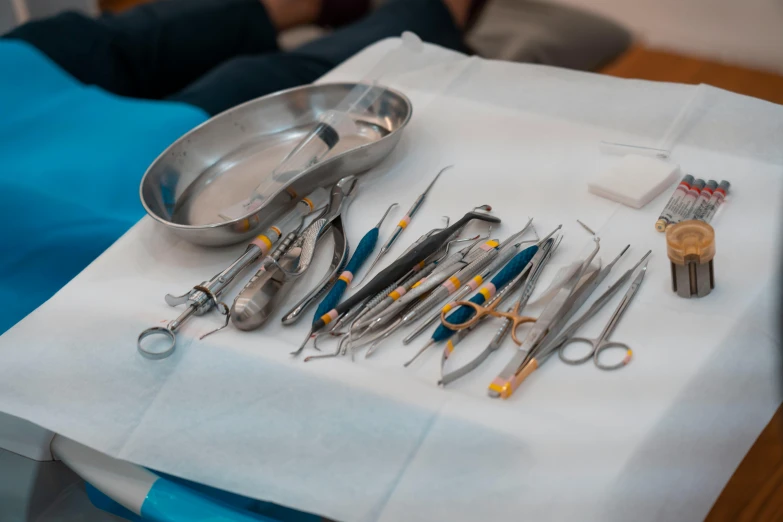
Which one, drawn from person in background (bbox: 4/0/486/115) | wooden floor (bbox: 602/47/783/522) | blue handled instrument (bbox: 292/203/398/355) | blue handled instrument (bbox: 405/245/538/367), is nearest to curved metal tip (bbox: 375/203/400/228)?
blue handled instrument (bbox: 292/203/398/355)

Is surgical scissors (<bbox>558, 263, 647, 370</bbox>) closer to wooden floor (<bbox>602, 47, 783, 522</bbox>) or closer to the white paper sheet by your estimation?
the white paper sheet

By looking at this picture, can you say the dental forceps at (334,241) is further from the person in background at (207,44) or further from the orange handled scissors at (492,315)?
the person in background at (207,44)

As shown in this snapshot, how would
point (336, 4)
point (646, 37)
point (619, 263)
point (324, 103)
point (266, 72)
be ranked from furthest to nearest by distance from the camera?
point (336, 4) < point (646, 37) < point (266, 72) < point (324, 103) < point (619, 263)

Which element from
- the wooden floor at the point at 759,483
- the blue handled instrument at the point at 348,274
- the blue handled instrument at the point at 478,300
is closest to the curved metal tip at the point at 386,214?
the blue handled instrument at the point at 348,274

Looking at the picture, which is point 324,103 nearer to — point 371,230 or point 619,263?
point 371,230

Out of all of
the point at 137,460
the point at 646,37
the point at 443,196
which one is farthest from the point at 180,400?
the point at 646,37

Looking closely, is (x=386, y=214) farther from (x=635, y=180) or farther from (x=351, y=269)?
(x=635, y=180)

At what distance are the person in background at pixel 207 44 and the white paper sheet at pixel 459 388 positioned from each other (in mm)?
489

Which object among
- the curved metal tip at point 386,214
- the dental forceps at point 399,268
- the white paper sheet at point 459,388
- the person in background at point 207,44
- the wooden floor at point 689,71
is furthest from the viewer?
Result: the person in background at point 207,44

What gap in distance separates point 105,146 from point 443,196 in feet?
1.51

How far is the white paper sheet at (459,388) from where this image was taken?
52 cm

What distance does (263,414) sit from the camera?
1.95 feet

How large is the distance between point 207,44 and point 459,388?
1.10m

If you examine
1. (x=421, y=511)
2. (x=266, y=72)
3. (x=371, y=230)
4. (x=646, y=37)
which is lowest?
(x=421, y=511)
